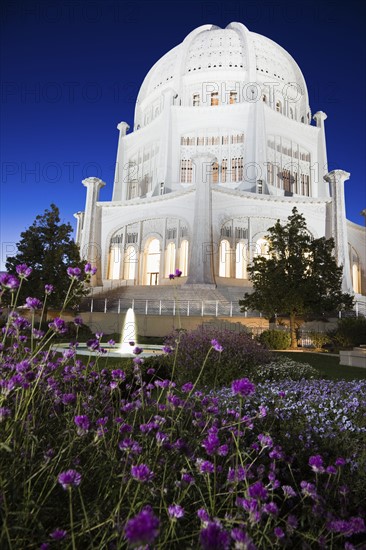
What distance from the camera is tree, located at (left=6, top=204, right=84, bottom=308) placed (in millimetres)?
26625

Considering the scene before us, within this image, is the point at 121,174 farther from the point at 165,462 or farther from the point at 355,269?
the point at 165,462

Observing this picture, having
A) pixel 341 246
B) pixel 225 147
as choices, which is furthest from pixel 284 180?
pixel 341 246

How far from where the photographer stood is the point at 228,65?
49656 millimetres

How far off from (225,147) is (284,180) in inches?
337

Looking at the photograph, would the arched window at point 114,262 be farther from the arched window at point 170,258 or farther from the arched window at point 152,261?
the arched window at point 170,258

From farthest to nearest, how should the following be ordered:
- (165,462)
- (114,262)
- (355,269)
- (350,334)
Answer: (355,269)
(114,262)
(350,334)
(165,462)

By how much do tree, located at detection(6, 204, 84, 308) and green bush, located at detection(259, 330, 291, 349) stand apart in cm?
1286

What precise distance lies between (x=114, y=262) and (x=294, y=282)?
26.2 m

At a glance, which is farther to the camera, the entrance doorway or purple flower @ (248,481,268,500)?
the entrance doorway

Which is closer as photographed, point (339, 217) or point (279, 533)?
point (279, 533)

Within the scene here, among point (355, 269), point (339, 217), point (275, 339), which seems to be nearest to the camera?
point (275, 339)

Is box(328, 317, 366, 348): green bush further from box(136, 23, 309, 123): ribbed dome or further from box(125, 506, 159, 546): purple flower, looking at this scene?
box(136, 23, 309, 123): ribbed dome

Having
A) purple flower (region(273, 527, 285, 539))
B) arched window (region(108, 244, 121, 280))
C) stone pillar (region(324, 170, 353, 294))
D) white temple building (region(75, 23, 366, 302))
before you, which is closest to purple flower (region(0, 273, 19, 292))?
purple flower (region(273, 527, 285, 539))

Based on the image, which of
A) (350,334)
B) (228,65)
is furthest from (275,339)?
(228,65)
